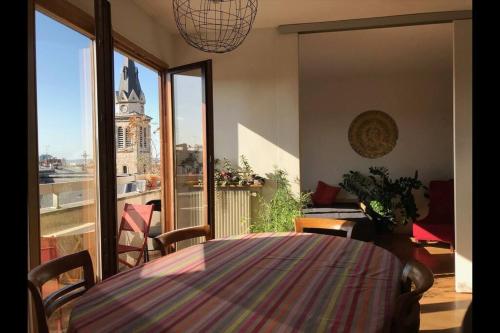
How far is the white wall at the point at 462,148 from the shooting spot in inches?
148

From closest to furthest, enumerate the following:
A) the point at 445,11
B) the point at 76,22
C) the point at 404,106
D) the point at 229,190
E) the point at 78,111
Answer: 1. the point at 76,22
2. the point at 78,111
3. the point at 445,11
4. the point at 229,190
5. the point at 404,106

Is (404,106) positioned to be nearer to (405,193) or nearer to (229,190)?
(405,193)

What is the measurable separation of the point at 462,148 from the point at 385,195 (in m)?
2.35

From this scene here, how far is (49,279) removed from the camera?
1.50 m

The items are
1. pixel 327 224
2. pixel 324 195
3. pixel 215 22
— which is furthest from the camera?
pixel 324 195

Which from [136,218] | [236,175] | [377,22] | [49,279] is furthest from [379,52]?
[49,279]

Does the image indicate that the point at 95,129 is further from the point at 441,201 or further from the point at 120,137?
the point at 441,201

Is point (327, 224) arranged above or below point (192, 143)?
below

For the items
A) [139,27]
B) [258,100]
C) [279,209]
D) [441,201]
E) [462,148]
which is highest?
[139,27]

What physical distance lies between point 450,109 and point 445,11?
305 cm

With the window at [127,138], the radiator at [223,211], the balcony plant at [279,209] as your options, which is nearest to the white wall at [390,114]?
the balcony plant at [279,209]
